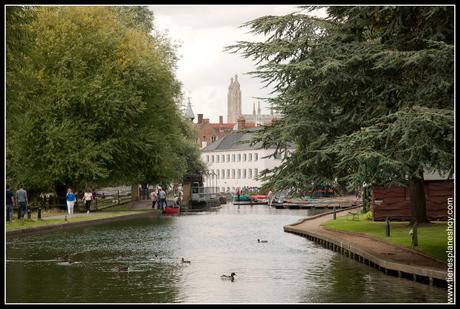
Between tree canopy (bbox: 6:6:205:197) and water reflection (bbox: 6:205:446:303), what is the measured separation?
16293 mm

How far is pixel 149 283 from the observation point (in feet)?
70.9

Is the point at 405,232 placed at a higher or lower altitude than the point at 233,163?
lower

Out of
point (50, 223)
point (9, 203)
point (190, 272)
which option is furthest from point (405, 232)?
point (9, 203)

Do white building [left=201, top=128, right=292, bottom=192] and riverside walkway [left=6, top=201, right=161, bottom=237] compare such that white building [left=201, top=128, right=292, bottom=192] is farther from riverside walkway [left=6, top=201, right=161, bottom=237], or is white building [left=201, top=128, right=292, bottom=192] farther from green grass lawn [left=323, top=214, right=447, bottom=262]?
green grass lawn [left=323, top=214, right=447, bottom=262]

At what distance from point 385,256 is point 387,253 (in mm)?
693

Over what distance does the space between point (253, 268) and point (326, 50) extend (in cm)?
641

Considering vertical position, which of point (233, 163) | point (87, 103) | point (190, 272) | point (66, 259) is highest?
point (233, 163)

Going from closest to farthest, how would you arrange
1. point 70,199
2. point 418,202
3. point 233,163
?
1. point 418,202
2. point 70,199
3. point 233,163

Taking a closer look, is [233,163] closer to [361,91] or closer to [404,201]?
[404,201]

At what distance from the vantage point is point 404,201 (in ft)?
125

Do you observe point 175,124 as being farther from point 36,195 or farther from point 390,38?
point 390,38

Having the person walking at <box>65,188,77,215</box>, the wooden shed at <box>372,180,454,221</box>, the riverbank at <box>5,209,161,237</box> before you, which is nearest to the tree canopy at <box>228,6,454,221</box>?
the wooden shed at <box>372,180,454,221</box>

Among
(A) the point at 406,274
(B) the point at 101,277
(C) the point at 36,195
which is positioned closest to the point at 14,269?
(B) the point at 101,277

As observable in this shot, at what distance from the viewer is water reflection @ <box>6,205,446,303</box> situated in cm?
1914
